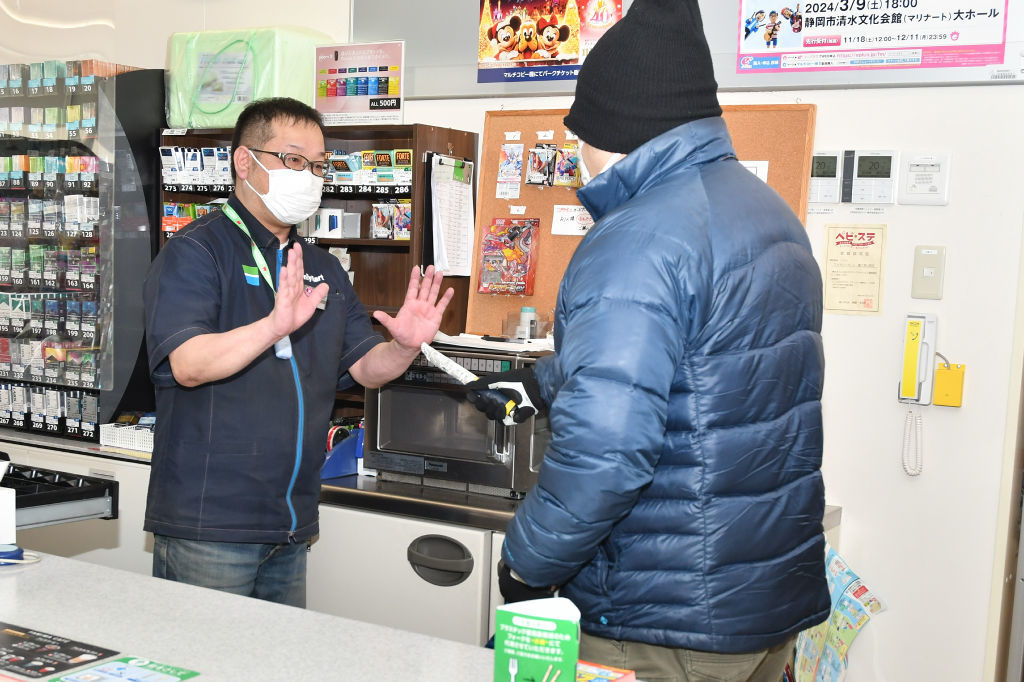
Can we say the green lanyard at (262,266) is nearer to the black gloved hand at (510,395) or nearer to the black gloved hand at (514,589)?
the black gloved hand at (510,395)

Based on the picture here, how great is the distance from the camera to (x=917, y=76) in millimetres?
3137

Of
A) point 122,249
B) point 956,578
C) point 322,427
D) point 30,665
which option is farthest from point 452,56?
point 30,665

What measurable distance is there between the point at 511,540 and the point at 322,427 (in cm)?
108

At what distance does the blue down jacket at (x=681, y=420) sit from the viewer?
1.47 m

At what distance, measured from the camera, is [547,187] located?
3.73 meters

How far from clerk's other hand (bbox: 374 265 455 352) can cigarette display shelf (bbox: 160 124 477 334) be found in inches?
42.3

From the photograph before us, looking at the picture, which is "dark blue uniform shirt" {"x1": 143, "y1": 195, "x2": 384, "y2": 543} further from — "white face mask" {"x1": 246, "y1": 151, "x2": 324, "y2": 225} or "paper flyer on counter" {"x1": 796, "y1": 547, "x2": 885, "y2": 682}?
"paper flyer on counter" {"x1": 796, "y1": 547, "x2": 885, "y2": 682}

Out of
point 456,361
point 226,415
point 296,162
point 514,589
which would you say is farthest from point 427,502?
point 514,589

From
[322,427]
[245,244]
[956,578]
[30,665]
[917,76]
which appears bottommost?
[956,578]

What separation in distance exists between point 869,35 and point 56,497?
9.17 feet

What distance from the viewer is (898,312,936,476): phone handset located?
3.13 metres

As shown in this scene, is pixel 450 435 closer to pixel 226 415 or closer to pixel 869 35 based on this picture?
pixel 226 415

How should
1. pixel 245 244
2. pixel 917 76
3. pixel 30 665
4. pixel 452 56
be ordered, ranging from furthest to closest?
pixel 452 56 < pixel 917 76 < pixel 245 244 < pixel 30 665

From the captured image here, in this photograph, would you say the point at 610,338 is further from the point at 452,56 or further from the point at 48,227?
the point at 48,227
